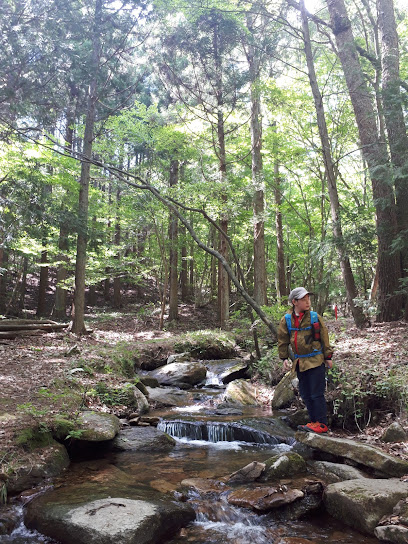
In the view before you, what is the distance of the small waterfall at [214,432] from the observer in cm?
614

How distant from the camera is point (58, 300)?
18516 millimetres

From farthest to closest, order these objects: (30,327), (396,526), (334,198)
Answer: (30,327) < (334,198) < (396,526)

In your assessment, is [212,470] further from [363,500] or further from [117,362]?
[117,362]

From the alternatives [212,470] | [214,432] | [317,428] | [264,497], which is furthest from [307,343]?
[214,432]

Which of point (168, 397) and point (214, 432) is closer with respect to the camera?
point (214, 432)

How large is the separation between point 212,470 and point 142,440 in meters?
1.44

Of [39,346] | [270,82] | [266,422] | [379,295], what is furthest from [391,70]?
[39,346]

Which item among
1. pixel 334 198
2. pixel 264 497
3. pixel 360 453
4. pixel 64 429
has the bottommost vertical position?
pixel 264 497

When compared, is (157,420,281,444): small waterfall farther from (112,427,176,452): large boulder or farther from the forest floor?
the forest floor

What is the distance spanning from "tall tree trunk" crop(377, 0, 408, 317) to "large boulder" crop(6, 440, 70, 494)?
735 cm

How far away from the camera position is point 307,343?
5184 mm

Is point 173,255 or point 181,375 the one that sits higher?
point 173,255

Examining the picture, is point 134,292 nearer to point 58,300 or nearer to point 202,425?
point 58,300

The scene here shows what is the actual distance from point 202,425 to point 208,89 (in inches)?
546
